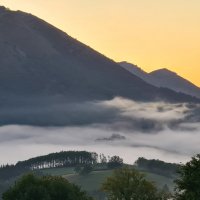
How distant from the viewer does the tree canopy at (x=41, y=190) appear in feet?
356

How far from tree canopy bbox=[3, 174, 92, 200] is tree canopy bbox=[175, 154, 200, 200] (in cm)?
3586

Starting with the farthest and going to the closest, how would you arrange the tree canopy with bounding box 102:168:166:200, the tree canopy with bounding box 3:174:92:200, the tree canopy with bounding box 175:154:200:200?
the tree canopy with bounding box 3:174:92:200 < the tree canopy with bounding box 102:168:166:200 < the tree canopy with bounding box 175:154:200:200

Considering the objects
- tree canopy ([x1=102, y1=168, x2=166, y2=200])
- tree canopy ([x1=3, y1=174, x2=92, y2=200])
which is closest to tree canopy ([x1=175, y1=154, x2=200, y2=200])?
tree canopy ([x1=102, y1=168, x2=166, y2=200])

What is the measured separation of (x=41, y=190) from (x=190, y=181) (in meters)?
40.7

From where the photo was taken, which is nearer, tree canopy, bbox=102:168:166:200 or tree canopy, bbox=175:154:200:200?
tree canopy, bbox=175:154:200:200

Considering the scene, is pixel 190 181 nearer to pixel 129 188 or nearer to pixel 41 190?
pixel 129 188

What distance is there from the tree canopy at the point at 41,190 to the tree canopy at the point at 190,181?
1412 inches

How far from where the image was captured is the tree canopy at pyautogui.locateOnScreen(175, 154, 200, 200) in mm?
72938

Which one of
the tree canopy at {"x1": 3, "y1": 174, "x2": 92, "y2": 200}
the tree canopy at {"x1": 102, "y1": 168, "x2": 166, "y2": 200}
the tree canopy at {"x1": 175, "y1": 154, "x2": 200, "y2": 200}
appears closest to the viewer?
the tree canopy at {"x1": 175, "y1": 154, "x2": 200, "y2": 200}

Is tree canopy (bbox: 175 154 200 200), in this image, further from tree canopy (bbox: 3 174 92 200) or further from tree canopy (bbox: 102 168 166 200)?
tree canopy (bbox: 3 174 92 200)

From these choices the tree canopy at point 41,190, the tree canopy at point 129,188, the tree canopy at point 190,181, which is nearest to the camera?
the tree canopy at point 190,181

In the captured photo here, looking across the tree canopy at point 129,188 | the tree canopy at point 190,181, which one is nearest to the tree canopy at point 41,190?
the tree canopy at point 129,188

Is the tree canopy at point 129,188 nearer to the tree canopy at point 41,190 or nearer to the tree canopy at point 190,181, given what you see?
the tree canopy at point 41,190

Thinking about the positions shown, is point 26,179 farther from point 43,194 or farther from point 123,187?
point 123,187
